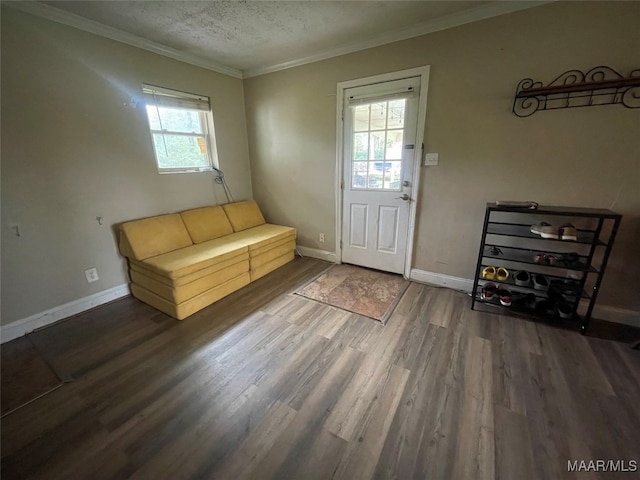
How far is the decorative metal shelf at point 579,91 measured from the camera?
1.78 metres

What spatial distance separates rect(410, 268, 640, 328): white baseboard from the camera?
2.05 m

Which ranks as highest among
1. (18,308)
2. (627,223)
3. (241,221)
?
(627,223)

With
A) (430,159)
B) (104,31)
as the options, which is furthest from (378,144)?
(104,31)

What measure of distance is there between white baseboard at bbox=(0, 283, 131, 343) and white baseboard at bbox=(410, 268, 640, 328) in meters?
3.07

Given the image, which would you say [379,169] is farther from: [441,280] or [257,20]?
[257,20]

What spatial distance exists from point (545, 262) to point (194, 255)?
3.02 meters

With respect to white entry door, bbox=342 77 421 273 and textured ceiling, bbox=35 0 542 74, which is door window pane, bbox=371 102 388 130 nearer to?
white entry door, bbox=342 77 421 273

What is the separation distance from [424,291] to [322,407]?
166 cm

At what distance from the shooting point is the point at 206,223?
9.96ft

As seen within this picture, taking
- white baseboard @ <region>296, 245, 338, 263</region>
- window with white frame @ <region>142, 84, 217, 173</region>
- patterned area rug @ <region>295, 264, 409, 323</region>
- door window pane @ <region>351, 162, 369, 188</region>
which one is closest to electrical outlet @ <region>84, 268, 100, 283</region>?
window with white frame @ <region>142, 84, 217, 173</region>

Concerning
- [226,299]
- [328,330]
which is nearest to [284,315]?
[328,330]

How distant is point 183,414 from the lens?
1.41m

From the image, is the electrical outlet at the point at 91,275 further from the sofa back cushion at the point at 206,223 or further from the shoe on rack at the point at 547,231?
the shoe on rack at the point at 547,231

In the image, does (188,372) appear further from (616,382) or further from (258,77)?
(258,77)
